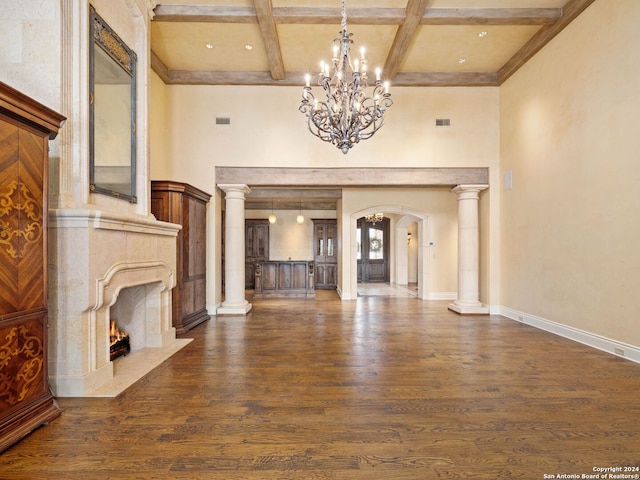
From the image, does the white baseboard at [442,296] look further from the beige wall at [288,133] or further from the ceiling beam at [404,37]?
the ceiling beam at [404,37]

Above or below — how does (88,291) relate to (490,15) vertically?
below

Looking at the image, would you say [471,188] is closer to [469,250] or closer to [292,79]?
[469,250]

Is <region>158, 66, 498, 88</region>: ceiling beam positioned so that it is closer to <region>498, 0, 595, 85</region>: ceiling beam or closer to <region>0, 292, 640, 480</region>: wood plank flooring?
<region>498, 0, 595, 85</region>: ceiling beam

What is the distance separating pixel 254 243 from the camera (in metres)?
11.0

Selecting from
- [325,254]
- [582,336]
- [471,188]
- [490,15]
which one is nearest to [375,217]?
[325,254]

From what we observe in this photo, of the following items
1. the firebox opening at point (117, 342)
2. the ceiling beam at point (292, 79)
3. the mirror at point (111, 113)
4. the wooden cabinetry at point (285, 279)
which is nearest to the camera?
the mirror at point (111, 113)

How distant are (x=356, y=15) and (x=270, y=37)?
4.22ft

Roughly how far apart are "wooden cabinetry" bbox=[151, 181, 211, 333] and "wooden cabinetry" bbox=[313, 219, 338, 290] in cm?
510

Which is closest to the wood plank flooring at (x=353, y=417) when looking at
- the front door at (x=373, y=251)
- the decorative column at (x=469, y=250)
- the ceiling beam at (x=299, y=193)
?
the decorative column at (x=469, y=250)

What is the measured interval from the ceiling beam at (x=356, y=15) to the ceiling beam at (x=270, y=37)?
0.12 m

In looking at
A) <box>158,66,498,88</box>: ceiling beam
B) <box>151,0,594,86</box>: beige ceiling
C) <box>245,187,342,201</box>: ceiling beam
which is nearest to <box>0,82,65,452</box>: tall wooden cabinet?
<box>151,0,594,86</box>: beige ceiling

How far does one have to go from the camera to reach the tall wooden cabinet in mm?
2045

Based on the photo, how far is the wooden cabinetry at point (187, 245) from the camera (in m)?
4.95

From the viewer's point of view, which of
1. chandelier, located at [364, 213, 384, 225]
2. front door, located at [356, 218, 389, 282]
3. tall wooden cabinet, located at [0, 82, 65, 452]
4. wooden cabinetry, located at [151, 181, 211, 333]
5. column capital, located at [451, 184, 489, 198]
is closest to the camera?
tall wooden cabinet, located at [0, 82, 65, 452]
